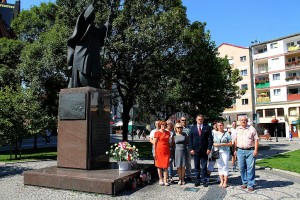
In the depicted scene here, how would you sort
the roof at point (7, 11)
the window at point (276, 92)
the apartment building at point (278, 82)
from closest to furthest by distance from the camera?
the apartment building at point (278, 82) → the roof at point (7, 11) → the window at point (276, 92)

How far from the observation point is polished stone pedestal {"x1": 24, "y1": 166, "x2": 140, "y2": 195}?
24.2 feet

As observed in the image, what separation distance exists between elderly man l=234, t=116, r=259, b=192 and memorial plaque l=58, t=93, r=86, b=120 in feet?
15.3

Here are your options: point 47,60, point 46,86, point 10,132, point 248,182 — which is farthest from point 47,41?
point 248,182

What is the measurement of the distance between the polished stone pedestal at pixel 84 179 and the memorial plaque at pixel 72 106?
165cm

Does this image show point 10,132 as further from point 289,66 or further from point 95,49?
point 289,66

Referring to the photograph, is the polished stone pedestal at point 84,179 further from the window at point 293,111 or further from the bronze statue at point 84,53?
the window at point 293,111

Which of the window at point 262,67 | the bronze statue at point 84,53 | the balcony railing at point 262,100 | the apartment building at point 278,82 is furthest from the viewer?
the window at point 262,67

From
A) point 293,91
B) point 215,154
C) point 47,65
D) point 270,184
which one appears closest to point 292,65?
point 293,91

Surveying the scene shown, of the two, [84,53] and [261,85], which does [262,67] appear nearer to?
[261,85]

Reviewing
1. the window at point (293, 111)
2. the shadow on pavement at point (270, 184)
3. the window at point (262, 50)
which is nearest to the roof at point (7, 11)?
the window at point (262, 50)

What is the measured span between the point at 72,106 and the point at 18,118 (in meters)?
7.87

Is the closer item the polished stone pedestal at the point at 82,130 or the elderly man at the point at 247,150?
the elderly man at the point at 247,150

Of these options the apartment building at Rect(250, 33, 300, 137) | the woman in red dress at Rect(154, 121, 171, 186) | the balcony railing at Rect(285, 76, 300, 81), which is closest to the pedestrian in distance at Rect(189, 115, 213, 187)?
the woman in red dress at Rect(154, 121, 171, 186)

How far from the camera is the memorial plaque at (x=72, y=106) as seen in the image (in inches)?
362
